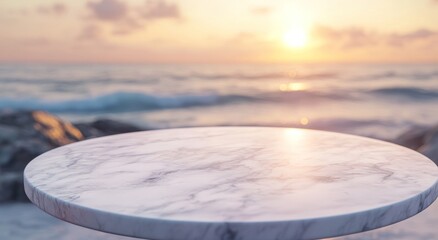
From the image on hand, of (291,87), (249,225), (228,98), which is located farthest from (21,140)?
(291,87)

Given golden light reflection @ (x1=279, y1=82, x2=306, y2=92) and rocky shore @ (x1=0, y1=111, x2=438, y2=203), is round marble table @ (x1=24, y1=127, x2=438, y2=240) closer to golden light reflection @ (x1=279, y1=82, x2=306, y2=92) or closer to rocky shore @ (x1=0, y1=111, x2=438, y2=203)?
rocky shore @ (x1=0, y1=111, x2=438, y2=203)

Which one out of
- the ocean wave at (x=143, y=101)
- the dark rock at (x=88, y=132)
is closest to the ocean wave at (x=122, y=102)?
the ocean wave at (x=143, y=101)

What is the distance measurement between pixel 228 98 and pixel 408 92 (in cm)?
485

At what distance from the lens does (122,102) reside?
10.7m

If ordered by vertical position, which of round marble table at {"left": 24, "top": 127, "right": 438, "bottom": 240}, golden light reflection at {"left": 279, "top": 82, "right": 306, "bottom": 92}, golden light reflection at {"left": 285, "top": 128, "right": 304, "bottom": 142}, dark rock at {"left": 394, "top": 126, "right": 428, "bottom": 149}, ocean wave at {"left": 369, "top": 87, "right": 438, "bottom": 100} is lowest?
golden light reflection at {"left": 279, "top": 82, "right": 306, "bottom": 92}

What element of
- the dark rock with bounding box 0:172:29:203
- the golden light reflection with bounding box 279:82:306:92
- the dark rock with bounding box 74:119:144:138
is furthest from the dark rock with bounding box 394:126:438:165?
the golden light reflection with bounding box 279:82:306:92

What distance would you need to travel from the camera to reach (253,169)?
123cm

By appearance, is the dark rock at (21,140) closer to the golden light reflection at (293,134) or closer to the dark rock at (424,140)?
the golden light reflection at (293,134)

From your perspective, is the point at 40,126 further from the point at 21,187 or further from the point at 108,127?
the point at 108,127

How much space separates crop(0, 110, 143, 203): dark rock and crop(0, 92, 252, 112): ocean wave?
6460 mm

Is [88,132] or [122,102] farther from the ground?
[88,132]

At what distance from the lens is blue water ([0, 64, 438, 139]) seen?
8898 mm

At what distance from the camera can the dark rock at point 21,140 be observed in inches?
121

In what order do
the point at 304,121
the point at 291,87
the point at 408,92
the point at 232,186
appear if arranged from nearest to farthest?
the point at 232,186, the point at 304,121, the point at 408,92, the point at 291,87
